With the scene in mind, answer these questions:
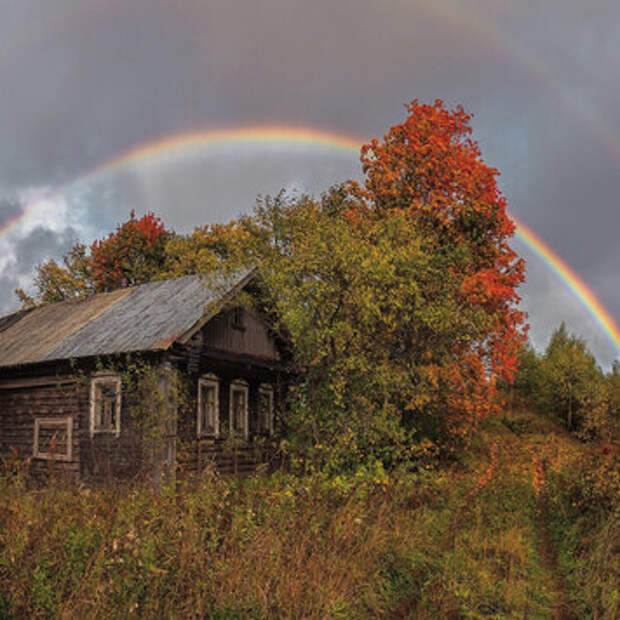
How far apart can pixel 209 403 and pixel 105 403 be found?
2766mm

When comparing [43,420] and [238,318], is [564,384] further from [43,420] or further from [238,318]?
[43,420]

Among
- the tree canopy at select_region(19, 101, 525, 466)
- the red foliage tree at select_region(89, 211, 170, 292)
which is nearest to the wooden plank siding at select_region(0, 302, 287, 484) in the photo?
the tree canopy at select_region(19, 101, 525, 466)

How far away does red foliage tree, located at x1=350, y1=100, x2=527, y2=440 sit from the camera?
2020cm

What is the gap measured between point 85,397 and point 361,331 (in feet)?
28.5

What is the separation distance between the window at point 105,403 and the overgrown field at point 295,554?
8.44m

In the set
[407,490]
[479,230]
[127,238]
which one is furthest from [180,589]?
[127,238]

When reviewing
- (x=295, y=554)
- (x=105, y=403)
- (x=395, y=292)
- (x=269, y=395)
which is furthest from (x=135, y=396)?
(x=295, y=554)

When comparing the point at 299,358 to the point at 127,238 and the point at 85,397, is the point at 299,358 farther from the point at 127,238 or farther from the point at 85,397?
the point at 127,238

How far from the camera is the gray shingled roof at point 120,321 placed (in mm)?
15211

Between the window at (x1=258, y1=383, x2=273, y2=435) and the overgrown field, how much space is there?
9225mm

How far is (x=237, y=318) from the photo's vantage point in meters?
18.1

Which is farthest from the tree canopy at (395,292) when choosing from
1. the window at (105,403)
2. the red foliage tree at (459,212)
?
the window at (105,403)

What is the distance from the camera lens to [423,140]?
22812mm

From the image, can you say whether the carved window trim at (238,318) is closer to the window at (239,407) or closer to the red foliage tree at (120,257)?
the window at (239,407)
